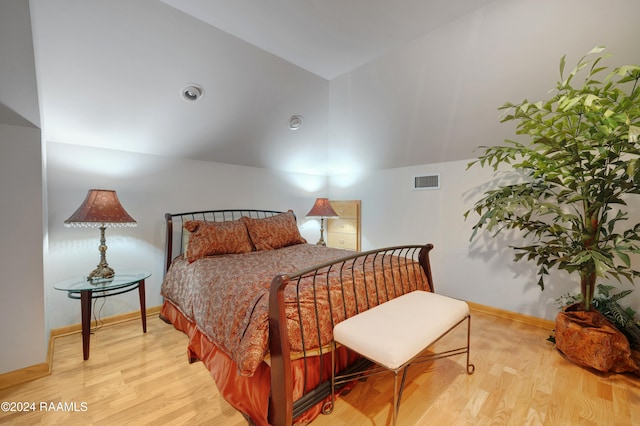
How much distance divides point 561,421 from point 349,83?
337cm

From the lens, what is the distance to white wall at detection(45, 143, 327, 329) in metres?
2.47

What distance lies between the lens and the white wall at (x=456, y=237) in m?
2.82

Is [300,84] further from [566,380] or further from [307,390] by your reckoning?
[566,380]

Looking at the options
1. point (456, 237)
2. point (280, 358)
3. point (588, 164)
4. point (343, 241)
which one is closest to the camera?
point (280, 358)

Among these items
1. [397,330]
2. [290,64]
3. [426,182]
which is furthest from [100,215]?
[426,182]

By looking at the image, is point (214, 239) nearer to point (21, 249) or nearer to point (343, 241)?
point (21, 249)

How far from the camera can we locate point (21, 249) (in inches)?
72.4

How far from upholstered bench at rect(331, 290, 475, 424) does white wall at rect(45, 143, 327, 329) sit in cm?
248

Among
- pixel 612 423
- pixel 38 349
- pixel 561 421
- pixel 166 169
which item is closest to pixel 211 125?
pixel 166 169

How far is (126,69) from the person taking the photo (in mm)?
2203

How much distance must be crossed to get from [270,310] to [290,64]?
256 cm

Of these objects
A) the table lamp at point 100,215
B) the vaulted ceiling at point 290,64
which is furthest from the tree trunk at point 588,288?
the table lamp at point 100,215

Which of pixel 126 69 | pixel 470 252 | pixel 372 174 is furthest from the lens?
pixel 372 174

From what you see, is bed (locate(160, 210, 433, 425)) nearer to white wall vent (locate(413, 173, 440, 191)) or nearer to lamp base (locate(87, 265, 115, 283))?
lamp base (locate(87, 265, 115, 283))
